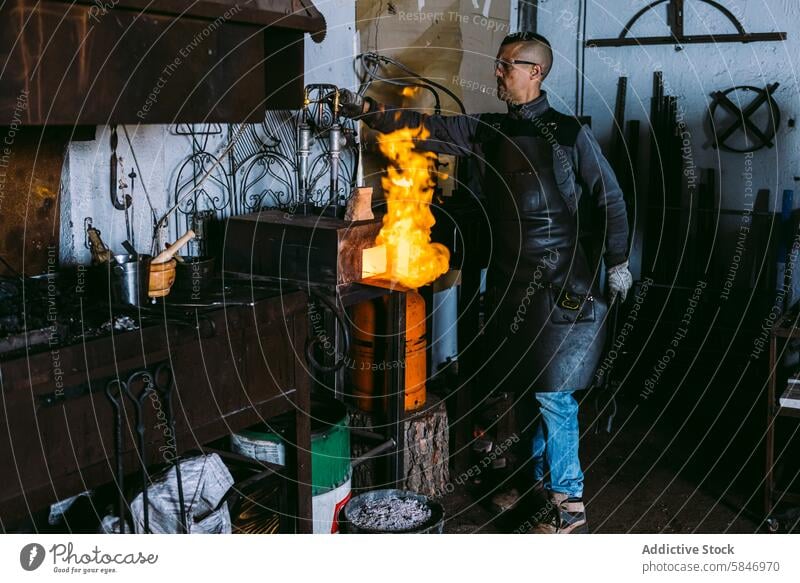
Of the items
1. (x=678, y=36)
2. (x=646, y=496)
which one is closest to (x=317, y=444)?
(x=646, y=496)

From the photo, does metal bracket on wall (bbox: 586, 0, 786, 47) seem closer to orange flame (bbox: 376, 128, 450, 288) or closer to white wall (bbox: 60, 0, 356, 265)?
orange flame (bbox: 376, 128, 450, 288)

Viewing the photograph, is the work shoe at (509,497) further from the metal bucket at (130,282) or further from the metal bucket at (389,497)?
the metal bucket at (130,282)

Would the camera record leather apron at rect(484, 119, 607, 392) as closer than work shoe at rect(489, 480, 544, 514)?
Yes

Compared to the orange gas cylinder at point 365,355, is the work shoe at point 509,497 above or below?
below

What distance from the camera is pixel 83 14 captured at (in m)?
2.39

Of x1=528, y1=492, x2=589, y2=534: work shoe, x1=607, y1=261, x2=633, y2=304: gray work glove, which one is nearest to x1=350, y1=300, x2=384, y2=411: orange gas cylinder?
x1=528, y1=492, x2=589, y2=534: work shoe

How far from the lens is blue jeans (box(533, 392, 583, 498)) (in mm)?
3477

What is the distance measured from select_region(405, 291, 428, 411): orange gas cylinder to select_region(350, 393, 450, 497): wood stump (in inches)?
2.3

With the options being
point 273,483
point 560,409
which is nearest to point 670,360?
point 560,409

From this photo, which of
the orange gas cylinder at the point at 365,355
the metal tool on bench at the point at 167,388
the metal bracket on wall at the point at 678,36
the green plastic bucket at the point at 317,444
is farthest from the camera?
the metal bracket on wall at the point at 678,36

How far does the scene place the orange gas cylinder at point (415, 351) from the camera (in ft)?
12.2
